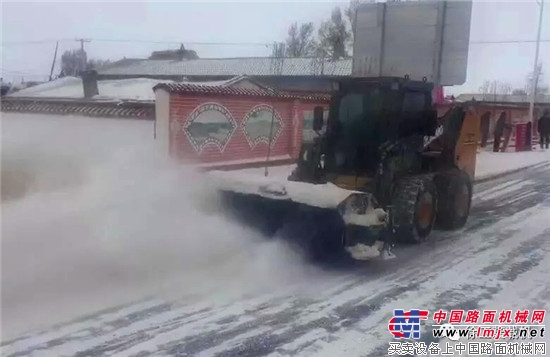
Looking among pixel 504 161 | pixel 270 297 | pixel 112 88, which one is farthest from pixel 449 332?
pixel 112 88

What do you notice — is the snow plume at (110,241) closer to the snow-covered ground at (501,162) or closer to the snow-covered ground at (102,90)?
the snow-covered ground at (501,162)

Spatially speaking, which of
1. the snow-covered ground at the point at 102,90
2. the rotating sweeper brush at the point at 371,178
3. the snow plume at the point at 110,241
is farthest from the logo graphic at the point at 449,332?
the snow-covered ground at the point at 102,90

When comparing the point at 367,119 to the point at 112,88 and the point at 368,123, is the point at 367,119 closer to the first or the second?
the point at 368,123

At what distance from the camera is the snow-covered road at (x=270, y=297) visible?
453 centimetres

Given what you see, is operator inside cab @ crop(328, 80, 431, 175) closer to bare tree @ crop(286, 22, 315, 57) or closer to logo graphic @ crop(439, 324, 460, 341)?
logo graphic @ crop(439, 324, 460, 341)

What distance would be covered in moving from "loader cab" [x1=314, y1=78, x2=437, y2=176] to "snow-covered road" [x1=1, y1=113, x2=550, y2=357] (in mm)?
1304

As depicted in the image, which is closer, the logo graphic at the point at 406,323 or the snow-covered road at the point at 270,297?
the snow-covered road at the point at 270,297

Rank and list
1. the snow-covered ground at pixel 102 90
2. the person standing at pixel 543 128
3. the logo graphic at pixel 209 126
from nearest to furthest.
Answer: the logo graphic at pixel 209 126
the snow-covered ground at pixel 102 90
the person standing at pixel 543 128

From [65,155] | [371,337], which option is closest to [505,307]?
[371,337]

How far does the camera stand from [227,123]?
44.1 ft

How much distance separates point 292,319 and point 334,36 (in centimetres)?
4063

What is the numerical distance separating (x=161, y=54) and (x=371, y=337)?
4314 centimetres

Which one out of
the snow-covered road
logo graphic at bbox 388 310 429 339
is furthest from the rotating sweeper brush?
logo graphic at bbox 388 310 429 339

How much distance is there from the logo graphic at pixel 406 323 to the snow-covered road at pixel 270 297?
0.08m
